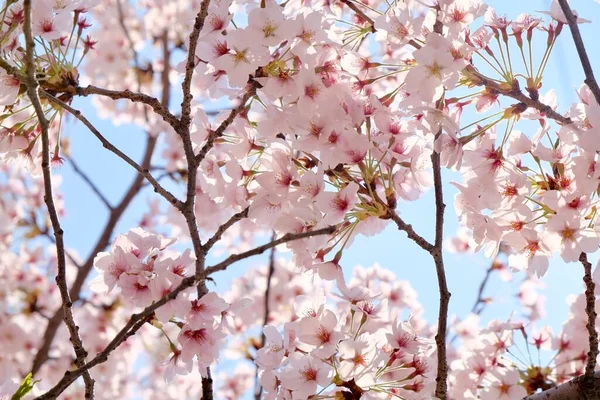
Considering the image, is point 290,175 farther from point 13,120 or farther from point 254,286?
point 254,286

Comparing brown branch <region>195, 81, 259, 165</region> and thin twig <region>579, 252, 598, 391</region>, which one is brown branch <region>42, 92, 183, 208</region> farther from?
thin twig <region>579, 252, 598, 391</region>

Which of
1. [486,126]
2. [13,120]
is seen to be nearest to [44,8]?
[13,120]

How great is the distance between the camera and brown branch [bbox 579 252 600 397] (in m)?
1.70

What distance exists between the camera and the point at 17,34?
1.97 meters

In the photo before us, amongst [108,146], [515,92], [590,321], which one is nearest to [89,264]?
[108,146]

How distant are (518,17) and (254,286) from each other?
4237mm

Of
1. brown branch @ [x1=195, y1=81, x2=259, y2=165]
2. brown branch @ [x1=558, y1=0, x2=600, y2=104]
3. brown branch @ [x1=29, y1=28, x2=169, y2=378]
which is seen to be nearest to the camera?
brown branch @ [x1=558, y1=0, x2=600, y2=104]

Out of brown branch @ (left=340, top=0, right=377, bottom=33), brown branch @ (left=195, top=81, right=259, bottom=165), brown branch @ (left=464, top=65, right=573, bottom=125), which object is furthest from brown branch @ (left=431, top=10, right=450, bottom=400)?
brown branch @ (left=195, top=81, right=259, bottom=165)

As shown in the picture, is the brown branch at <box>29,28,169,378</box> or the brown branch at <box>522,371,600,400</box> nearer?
the brown branch at <box>522,371,600,400</box>

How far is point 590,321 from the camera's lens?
171 centimetres

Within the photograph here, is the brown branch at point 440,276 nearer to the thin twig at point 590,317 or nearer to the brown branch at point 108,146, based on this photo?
the thin twig at point 590,317

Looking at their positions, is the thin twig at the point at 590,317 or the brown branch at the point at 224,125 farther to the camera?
the brown branch at the point at 224,125

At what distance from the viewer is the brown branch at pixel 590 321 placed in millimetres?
1695

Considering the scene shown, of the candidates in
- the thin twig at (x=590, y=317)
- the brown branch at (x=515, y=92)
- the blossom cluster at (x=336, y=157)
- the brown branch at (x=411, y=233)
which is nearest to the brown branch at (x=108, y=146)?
the blossom cluster at (x=336, y=157)
